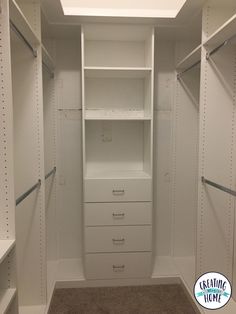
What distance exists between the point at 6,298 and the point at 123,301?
4.03ft

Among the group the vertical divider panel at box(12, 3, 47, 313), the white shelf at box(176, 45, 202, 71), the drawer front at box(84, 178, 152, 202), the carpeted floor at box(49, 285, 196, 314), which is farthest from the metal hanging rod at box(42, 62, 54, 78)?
the carpeted floor at box(49, 285, 196, 314)

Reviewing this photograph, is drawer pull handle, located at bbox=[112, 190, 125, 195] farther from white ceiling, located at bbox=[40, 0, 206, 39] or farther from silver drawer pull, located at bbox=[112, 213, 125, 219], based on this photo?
white ceiling, located at bbox=[40, 0, 206, 39]

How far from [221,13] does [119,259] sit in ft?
6.66

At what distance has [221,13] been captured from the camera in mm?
1842

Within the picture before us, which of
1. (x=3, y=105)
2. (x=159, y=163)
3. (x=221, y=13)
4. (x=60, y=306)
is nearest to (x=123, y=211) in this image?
(x=159, y=163)

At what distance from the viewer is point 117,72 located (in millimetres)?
2365

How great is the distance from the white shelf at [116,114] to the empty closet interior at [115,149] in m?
0.02

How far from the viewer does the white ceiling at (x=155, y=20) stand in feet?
6.23

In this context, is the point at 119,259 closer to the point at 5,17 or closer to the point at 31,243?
the point at 31,243

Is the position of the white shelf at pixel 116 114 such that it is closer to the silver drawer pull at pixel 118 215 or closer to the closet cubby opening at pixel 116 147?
the closet cubby opening at pixel 116 147

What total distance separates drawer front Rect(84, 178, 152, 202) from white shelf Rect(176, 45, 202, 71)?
105 centimetres

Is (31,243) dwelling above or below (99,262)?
above

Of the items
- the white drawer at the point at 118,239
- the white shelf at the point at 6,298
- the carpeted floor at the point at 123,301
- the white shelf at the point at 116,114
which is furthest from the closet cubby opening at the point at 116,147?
the white shelf at the point at 6,298

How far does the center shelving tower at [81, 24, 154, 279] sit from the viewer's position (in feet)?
7.53
